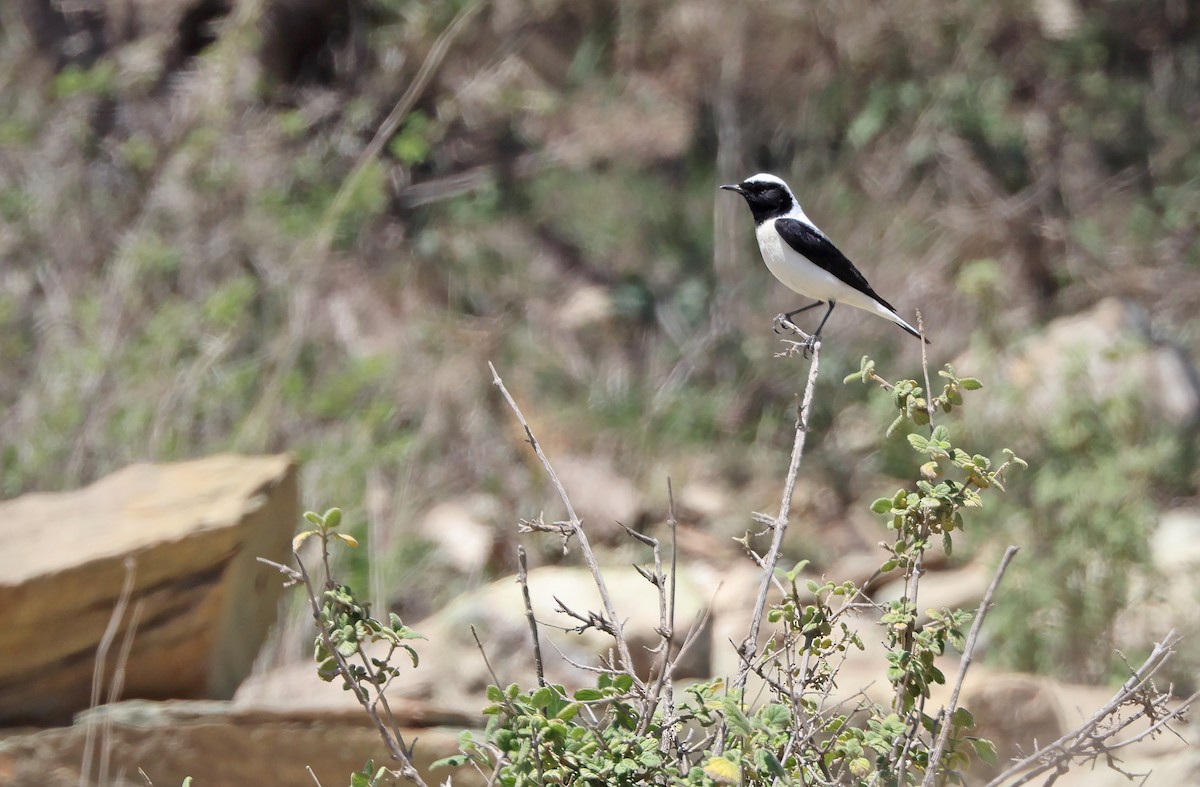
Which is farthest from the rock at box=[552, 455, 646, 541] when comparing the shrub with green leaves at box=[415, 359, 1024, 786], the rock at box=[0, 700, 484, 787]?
the shrub with green leaves at box=[415, 359, 1024, 786]

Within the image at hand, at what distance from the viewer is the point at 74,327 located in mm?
7027

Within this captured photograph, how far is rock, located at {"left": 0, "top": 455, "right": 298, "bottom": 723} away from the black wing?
1704 millimetres

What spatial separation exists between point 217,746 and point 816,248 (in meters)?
2.24

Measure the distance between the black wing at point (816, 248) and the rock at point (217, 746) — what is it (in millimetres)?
1728

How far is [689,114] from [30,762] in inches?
274

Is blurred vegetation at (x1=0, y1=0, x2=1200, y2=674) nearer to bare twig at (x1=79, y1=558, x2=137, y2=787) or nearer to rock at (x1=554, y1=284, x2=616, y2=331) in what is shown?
rock at (x1=554, y1=284, x2=616, y2=331)

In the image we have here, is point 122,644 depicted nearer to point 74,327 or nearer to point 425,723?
point 425,723

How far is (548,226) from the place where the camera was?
29.7 feet

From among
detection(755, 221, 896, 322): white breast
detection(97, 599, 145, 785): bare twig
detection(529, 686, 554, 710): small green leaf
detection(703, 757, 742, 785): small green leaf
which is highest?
detection(529, 686, 554, 710): small green leaf

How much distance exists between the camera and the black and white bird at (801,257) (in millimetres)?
3977

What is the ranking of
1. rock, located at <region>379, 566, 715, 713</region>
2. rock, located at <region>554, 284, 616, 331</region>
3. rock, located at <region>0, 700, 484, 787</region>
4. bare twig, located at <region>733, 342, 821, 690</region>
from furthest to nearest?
→ rock, located at <region>554, 284, 616, 331</region> → rock, located at <region>379, 566, 715, 713</region> → rock, located at <region>0, 700, 484, 787</region> → bare twig, located at <region>733, 342, 821, 690</region>

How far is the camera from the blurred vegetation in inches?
254

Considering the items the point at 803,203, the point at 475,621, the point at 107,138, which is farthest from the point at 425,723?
the point at 107,138

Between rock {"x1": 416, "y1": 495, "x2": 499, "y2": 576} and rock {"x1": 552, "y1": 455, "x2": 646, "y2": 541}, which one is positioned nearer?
rock {"x1": 416, "y1": 495, "x2": 499, "y2": 576}
